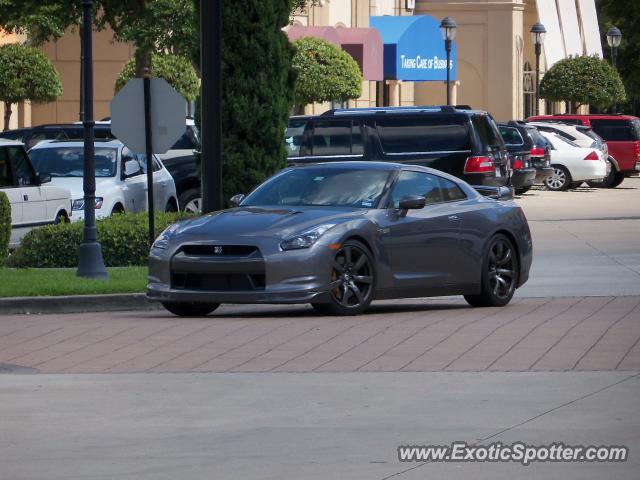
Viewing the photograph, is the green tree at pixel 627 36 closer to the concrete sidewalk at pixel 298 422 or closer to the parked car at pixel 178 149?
the parked car at pixel 178 149

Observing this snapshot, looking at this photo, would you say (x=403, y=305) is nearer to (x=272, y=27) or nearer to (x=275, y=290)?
(x=275, y=290)

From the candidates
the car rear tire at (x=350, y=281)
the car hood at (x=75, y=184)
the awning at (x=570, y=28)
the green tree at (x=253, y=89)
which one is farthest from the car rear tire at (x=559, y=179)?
the awning at (x=570, y=28)

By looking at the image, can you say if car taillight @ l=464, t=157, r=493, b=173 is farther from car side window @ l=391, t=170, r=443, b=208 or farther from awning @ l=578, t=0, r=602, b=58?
awning @ l=578, t=0, r=602, b=58

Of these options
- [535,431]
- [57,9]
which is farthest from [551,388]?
[57,9]

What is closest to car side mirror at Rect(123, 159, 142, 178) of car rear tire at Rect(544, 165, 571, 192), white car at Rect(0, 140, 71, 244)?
white car at Rect(0, 140, 71, 244)


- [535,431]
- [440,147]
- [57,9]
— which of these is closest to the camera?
[535,431]

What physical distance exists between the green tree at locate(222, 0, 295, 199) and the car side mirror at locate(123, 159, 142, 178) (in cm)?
344

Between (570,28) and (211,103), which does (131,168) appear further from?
(570,28)

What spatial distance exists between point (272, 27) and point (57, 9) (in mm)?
12318

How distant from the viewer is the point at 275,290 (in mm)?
14414

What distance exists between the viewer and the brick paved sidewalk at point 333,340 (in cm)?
1156

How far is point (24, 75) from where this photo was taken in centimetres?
4044

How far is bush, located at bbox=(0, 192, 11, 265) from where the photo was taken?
65.0ft

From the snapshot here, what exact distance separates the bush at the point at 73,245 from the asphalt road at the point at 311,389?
4463 mm
